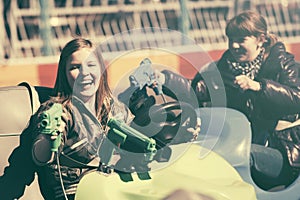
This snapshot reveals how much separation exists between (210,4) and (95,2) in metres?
0.61

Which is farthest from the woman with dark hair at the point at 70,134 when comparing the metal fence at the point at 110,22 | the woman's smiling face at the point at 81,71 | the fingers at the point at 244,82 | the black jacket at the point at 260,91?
the fingers at the point at 244,82

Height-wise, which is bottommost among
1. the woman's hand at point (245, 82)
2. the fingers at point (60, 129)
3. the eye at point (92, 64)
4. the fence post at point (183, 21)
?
the woman's hand at point (245, 82)

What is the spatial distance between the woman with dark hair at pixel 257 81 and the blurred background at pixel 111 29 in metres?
0.05

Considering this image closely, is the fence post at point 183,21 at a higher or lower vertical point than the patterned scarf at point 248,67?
higher

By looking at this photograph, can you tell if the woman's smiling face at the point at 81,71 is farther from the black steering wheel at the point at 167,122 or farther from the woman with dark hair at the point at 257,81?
the woman with dark hair at the point at 257,81

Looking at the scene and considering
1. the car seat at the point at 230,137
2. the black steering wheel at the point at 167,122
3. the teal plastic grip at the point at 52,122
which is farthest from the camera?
the car seat at the point at 230,137

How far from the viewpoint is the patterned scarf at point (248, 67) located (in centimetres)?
510

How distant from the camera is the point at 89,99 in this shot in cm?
489

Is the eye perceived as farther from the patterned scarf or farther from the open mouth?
the patterned scarf

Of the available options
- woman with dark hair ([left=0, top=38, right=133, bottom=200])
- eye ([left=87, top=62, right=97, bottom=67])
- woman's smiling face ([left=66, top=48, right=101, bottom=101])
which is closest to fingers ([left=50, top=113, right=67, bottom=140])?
woman with dark hair ([left=0, top=38, right=133, bottom=200])

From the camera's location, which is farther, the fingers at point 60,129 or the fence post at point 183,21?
the fence post at point 183,21

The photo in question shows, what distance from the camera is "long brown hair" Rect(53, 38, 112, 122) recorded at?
4.87 meters

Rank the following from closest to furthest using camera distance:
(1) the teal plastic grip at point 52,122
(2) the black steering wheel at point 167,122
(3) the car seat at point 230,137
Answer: (1) the teal plastic grip at point 52,122, (2) the black steering wheel at point 167,122, (3) the car seat at point 230,137

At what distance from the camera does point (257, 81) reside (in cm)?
511
